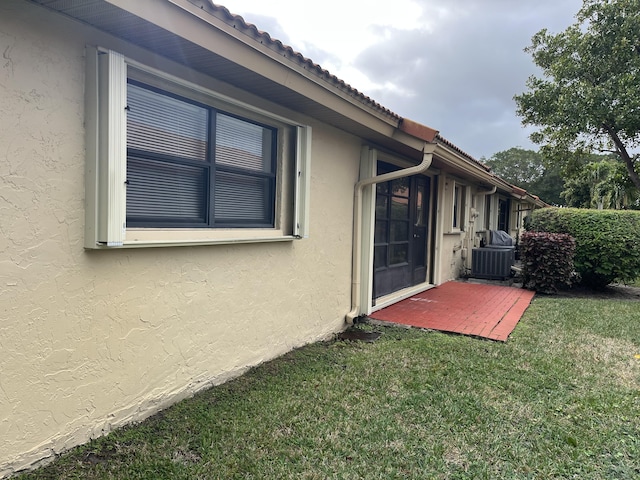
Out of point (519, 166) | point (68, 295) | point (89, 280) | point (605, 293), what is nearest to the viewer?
point (68, 295)

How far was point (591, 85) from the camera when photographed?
13023 millimetres

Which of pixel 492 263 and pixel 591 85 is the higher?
pixel 591 85

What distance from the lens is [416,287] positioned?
8234 mm

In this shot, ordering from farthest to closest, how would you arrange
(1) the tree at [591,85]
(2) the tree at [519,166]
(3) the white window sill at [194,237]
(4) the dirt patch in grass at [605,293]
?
(2) the tree at [519,166], (1) the tree at [591,85], (4) the dirt patch in grass at [605,293], (3) the white window sill at [194,237]

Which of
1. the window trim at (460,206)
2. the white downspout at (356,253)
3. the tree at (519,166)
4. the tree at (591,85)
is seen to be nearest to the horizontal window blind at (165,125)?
the white downspout at (356,253)

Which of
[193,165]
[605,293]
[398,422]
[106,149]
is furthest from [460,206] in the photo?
[106,149]

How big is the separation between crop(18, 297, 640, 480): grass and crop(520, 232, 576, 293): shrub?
402 cm

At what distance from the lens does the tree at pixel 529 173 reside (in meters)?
42.9

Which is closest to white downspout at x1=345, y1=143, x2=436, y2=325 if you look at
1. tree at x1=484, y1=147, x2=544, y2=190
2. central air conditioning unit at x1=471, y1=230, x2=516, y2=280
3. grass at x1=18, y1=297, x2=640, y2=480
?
grass at x1=18, y1=297, x2=640, y2=480

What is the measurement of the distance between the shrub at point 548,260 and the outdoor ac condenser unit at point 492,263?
1.16 metres

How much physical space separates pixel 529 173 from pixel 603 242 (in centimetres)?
4152

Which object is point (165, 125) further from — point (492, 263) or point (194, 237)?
point (492, 263)

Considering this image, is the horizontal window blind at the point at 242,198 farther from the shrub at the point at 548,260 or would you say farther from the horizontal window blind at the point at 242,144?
the shrub at the point at 548,260

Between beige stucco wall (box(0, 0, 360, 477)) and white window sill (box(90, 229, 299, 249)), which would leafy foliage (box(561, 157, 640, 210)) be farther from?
beige stucco wall (box(0, 0, 360, 477))
